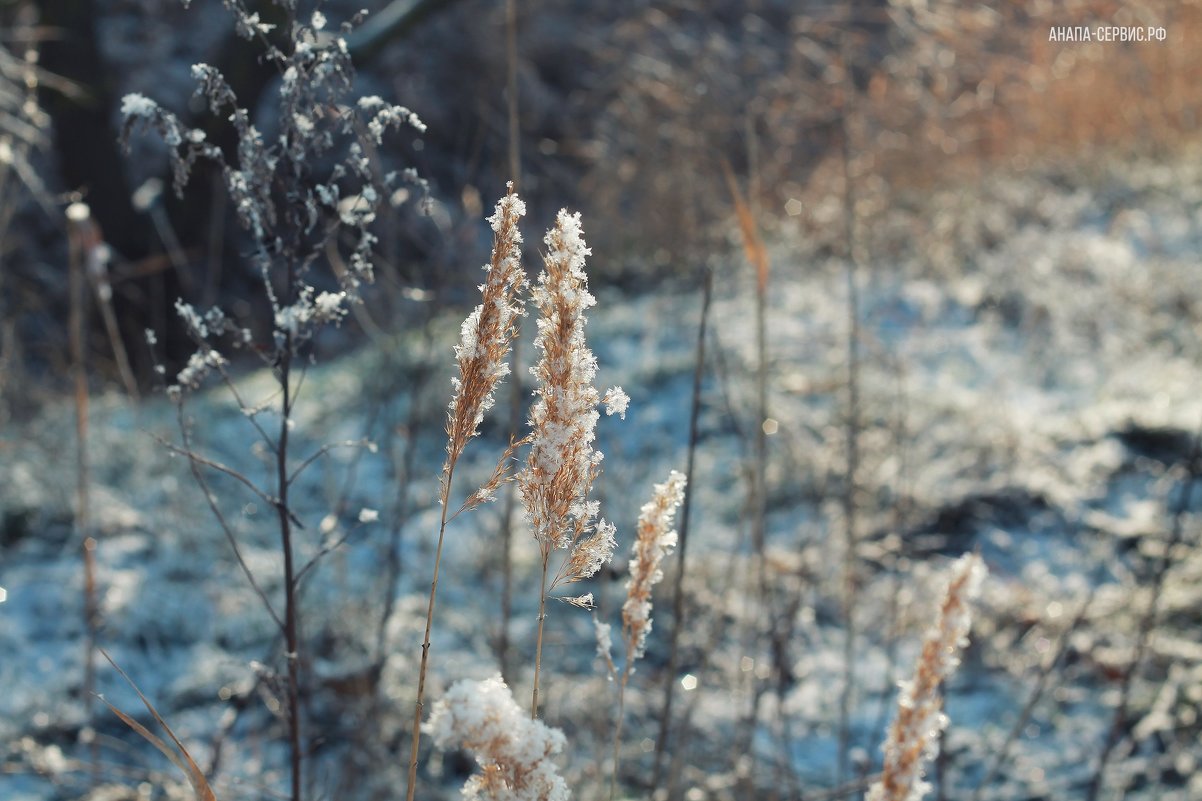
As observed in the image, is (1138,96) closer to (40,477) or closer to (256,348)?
(40,477)

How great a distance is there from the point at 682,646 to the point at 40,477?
229cm

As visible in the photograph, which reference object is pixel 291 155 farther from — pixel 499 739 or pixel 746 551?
pixel 746 551

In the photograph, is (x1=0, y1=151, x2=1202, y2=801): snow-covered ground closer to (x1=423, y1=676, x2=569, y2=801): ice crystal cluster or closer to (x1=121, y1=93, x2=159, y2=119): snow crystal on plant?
(x1=423, y1=676, x2=569, y2=801): ice crystal cluster

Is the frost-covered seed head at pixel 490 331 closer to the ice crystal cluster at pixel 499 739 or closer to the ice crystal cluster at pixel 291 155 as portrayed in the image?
the ice crystal cluster at pixel 499 739

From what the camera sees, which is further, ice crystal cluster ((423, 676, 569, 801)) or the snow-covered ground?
the snow-covered ground

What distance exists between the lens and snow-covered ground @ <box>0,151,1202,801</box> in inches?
101

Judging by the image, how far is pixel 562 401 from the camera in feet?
2.89

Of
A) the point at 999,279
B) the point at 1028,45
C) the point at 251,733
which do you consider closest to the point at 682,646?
the point at 251,733

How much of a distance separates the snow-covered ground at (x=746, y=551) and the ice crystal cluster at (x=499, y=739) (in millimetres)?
540

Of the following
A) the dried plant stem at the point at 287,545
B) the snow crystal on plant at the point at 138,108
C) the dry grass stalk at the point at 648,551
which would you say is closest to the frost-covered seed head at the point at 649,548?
the dry grass stalk at the point at 648,551

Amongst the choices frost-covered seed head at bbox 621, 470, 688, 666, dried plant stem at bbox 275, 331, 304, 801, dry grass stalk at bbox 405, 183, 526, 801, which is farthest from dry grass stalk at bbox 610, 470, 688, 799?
dried plant stem at bbox 275, 331, 304, 801

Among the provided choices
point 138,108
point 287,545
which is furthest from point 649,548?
point 138,108

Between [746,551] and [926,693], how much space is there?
2.82 meters

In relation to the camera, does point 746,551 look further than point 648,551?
Yes
